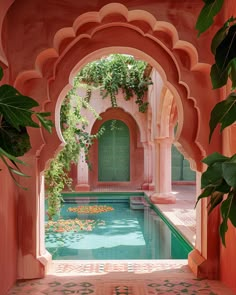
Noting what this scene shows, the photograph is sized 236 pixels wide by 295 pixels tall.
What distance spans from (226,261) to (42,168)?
100 inches

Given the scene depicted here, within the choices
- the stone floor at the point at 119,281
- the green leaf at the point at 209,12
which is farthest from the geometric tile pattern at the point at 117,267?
the green leaf at the point at 209,12

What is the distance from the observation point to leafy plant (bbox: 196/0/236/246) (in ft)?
3.80

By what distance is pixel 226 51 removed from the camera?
1.34 m

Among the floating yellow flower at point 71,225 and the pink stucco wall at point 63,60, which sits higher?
the pink stucco wall at point 63,60

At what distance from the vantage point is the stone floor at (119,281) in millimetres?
3873

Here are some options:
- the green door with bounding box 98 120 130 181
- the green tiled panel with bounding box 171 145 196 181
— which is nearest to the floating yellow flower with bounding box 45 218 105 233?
the green door with bounding box 98 120 130 181

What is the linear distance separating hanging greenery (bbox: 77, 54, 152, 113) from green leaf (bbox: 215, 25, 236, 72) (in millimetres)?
13518

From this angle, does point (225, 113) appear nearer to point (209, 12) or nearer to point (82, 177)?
point (209, 12)

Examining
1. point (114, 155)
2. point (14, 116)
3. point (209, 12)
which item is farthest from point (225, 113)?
point (114, 155)

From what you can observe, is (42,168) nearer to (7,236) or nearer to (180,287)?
(7,236)

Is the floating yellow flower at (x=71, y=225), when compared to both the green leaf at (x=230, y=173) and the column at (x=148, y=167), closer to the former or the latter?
the column at (x=148, y=167)

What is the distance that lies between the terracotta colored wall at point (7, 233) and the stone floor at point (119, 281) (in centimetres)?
21

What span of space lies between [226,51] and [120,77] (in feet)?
46.7

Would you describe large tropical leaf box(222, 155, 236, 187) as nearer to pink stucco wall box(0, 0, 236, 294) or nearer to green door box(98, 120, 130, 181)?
pink stucco wall box(0, 0, 236, 294)
